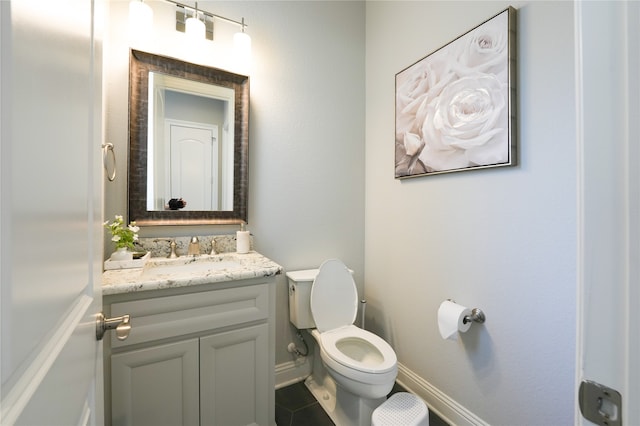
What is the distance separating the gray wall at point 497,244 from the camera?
43.4 inches

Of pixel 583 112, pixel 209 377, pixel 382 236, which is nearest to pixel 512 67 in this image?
pixel 583 112

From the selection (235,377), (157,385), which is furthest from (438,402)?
(157,385)

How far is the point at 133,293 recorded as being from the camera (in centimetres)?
104

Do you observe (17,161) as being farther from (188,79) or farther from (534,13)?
(534,13)

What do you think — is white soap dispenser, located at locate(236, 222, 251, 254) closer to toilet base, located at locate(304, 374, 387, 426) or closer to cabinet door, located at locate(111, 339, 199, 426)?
cabinet door, located at locate(111, 339, 199, 426)

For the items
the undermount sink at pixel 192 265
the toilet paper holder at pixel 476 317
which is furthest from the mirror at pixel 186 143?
the toilet paper holder at pixel 476 317

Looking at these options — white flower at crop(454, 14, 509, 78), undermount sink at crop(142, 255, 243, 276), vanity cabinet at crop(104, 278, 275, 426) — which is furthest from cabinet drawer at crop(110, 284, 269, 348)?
white flower at crop(454, 14, 509, 78)

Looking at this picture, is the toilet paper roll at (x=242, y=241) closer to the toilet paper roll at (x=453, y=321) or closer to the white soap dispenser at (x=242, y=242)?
the white soap dispenser at (x=242, y=242)

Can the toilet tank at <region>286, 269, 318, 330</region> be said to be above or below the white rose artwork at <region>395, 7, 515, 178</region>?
below

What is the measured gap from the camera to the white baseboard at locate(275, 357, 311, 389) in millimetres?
1835

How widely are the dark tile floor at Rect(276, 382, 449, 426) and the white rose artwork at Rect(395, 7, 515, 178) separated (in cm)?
148

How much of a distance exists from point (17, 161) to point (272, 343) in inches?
49.4

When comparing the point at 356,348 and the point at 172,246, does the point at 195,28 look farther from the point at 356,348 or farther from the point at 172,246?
the point at 356,348

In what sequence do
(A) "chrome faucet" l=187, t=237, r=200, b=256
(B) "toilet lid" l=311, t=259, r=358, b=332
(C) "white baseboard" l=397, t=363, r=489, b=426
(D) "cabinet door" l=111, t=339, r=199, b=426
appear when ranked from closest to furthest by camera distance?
1. (D) "cabinet door" l=111, t=339, r=199, b=426
2. (C) "white baseboard" l=397, t=363, r=489, b=426
3. (A) "chrome faucet" l=187, t=237, r=200, b=256
4. (B) "toilet lid" l=311, t=259, r=358, b=332
